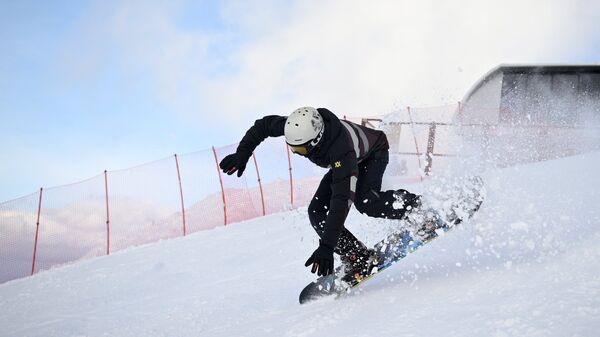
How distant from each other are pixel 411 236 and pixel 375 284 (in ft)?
1.70

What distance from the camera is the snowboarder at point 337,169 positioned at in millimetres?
3568

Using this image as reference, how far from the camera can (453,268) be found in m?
4.26

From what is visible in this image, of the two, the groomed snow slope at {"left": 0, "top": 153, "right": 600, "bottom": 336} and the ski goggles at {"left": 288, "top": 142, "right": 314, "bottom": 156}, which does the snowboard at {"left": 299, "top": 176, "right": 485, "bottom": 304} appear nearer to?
the groomed snow slope at {"left": 0, "top": 153, "right": 600, "bottom": 336}

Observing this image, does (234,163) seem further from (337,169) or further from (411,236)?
(411,236)

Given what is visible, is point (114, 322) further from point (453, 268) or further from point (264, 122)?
point (453, 268)

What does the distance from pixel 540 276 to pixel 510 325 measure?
0.86 m

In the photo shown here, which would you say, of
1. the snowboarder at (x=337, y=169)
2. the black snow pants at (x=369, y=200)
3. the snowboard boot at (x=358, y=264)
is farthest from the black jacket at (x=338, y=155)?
the snowboard boot at (x=358, y=264)

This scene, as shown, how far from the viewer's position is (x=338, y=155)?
364cm

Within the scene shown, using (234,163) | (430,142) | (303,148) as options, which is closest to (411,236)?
(303,148)

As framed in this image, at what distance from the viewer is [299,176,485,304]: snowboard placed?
165 inches

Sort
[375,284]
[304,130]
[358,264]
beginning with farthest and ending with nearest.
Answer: [375,284] → [358,264] → [304,130]

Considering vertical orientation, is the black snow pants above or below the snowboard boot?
above

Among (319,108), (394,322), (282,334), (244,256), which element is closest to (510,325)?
(394,322)

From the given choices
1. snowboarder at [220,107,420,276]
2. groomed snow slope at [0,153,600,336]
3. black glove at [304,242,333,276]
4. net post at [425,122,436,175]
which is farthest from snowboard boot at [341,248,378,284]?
net post at [425,122,436,175]
